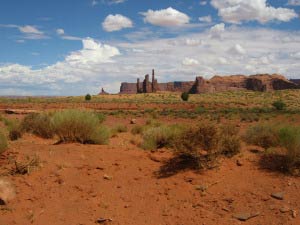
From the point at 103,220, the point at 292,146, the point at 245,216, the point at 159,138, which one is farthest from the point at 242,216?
the point at 159,138

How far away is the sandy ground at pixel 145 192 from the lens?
7.30 metres

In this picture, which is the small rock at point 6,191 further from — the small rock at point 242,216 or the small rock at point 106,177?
the small rock at point 242,216

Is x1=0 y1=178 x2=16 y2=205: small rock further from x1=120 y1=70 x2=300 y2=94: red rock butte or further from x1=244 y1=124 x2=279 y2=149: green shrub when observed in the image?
x1=120 y1=70 x2=300 y2=94: red rock butte

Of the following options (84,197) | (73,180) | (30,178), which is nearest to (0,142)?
(30,178)

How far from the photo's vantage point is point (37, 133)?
54.1 ft

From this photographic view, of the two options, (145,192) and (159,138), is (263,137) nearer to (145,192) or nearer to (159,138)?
(159,138)

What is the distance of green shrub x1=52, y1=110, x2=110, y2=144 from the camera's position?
38.7 feet

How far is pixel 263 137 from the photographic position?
11695mm

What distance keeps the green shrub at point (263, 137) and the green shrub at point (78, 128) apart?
193 inches

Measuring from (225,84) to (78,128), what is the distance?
425 feet

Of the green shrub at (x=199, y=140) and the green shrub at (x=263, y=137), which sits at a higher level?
the green shrub at (x=199, y=140)

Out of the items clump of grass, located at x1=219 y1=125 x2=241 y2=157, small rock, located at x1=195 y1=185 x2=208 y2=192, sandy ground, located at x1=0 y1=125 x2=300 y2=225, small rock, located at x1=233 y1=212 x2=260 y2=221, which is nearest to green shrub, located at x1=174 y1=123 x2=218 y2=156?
clump of grass, located at x1=219 y1=125 x2=241 y2=157

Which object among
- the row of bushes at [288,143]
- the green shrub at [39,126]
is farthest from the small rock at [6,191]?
the green shrub at [39,126]

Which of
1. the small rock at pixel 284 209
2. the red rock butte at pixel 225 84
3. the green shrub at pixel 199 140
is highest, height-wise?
the red rock butte at pixel 225 84
